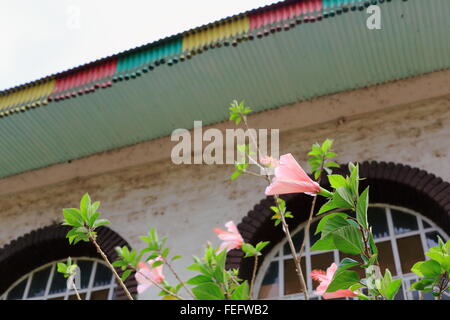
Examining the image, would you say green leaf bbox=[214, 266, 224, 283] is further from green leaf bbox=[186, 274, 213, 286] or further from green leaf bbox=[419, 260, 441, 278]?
green leaf bbox=[419, 260, 441, 278]

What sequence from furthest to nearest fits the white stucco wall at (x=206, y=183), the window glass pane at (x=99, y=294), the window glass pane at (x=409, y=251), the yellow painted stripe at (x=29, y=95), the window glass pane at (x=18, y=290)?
the window glass pane at (x=18, y=290) < the window glass pane at (x=99, y=294) < the yellow painted stripe at (x=29, y=95) < the white stucco wall at (x=206, y=183) < the window glass pane at (x=409, y=251)

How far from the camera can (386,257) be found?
13.4ft

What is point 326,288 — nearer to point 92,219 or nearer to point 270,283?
point 92,219

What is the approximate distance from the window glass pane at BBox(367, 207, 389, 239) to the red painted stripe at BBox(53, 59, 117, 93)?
2.60m

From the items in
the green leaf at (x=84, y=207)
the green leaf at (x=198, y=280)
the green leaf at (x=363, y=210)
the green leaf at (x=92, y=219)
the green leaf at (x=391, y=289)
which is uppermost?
the green leaf at (x=84, y=207)

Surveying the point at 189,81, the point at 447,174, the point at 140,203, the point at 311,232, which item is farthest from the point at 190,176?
the point at 447,174

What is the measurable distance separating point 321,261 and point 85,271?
247 centimetres

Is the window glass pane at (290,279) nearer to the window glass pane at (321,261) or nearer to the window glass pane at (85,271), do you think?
the window glass pane at (321,261)

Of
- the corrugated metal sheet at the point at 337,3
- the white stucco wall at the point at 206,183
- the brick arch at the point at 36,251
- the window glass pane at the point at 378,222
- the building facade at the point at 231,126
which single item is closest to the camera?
the corrugated metal sheet at the point at 337,3

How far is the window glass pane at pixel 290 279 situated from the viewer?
426cm

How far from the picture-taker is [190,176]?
17.3 ft

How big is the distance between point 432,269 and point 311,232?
3511mm

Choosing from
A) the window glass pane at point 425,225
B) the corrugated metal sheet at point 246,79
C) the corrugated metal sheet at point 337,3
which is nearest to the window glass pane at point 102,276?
the corrugated metal sheet at point 246,79

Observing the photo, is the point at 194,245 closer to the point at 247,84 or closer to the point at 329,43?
the point at 247,84
